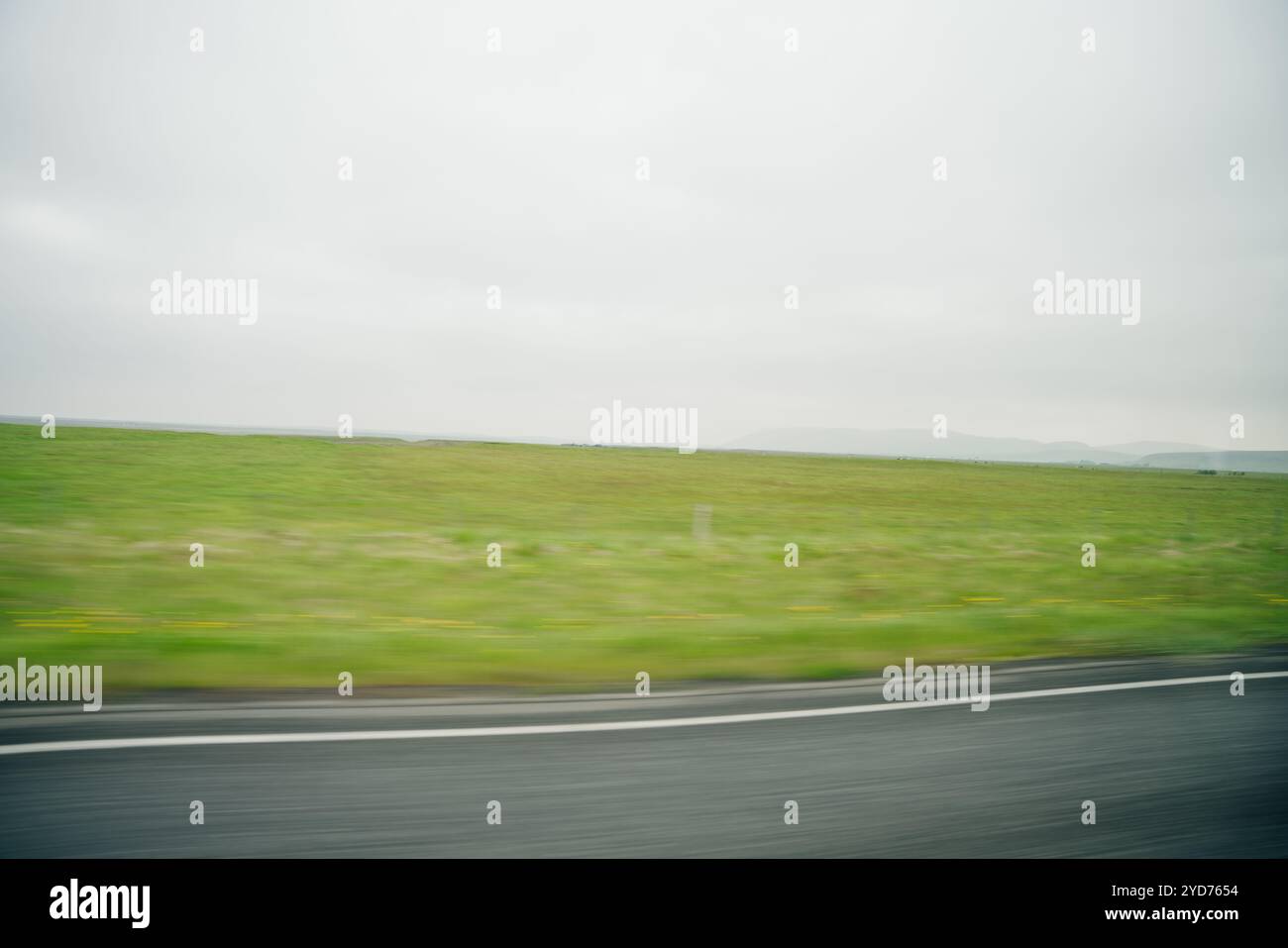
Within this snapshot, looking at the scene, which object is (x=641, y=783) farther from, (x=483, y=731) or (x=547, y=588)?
(x=547, y=588)

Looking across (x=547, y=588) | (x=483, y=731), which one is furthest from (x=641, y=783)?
(x=547, y=588)

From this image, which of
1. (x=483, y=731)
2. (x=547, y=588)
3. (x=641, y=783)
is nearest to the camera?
(x=641, y=783)

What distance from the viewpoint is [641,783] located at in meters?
3.94

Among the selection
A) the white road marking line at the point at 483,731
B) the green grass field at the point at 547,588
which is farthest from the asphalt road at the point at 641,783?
the green grass field at the point at 547,588

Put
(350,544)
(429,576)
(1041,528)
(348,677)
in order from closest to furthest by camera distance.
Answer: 1. (348,677)
2. (429,576)
3. (350,544)
4. (1041,528)

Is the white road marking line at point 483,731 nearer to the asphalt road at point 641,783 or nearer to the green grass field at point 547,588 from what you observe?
the asphalt road at point 641,783

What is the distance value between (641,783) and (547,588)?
22.6ft

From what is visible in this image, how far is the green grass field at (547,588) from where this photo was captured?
6.59 meters

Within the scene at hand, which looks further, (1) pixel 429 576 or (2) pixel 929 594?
(2) pixel 929 594

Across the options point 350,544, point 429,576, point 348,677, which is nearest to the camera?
point 348,677
